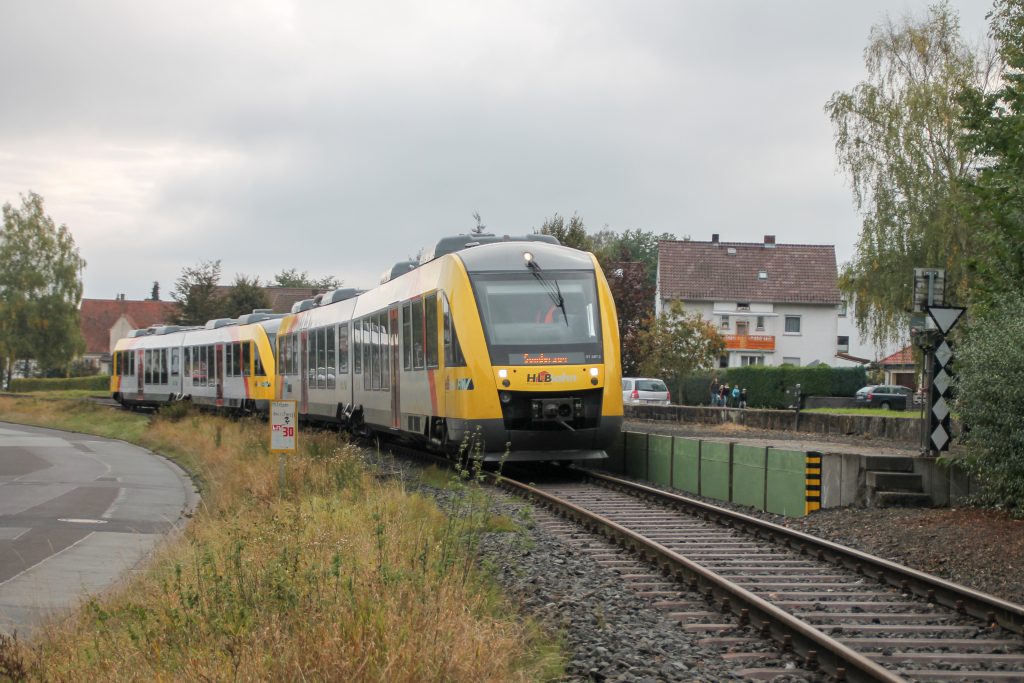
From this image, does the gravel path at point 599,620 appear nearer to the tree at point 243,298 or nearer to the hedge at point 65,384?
the tree at point 243,298

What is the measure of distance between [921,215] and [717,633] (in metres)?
33.2

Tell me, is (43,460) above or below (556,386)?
below

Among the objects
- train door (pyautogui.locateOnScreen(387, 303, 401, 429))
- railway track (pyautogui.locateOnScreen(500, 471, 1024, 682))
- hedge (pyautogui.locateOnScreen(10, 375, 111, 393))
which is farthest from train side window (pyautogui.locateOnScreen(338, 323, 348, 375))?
hedge (pyautogui.locateOnScreen(10, 375, 111, 393))

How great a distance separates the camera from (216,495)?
1689 cm

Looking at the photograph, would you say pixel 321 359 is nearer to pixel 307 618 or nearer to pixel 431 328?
pixel 431 328

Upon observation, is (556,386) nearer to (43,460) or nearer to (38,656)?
(38,656)

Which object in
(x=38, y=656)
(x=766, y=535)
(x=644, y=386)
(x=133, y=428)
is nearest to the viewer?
(x=38, y=656)

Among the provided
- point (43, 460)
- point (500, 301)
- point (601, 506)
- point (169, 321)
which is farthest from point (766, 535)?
point (169, 321)

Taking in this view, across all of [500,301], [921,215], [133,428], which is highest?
[921,215]

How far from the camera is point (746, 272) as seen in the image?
82.7 m

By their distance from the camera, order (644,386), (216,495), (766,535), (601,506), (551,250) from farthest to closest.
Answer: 1. (644,386)
2. (551,250)
3. (216,495)
4. (601,506)
5. (766,535)

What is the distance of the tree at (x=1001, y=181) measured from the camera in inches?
593

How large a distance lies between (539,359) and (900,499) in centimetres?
512

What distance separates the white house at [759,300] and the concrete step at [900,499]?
65889 millimetres
